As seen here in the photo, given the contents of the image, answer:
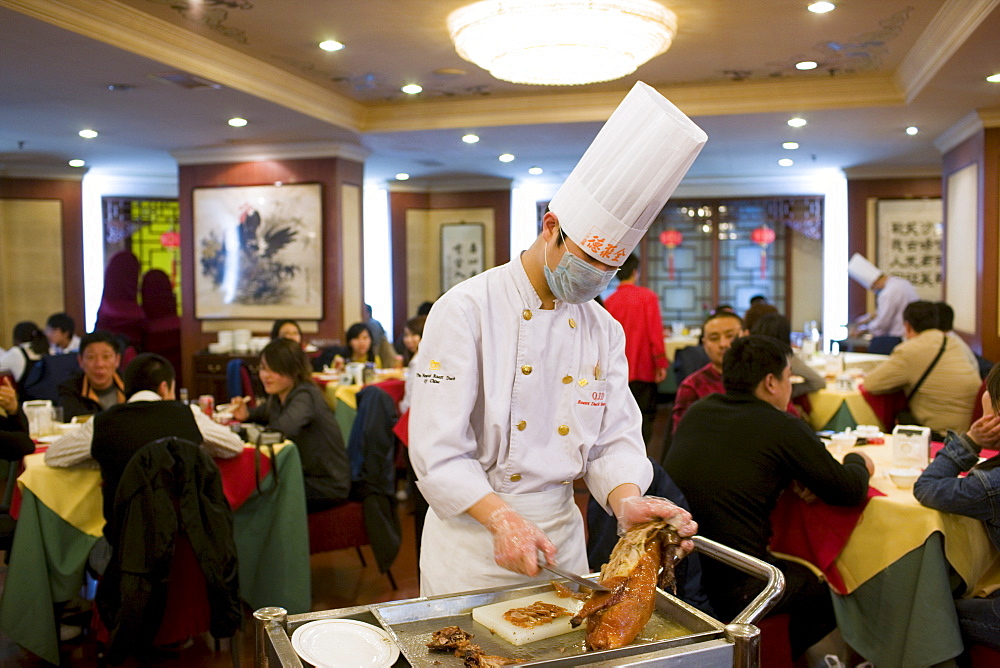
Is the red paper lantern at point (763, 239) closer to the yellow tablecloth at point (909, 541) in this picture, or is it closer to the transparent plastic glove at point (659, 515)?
the yellow tablecloth at point (909, 541)

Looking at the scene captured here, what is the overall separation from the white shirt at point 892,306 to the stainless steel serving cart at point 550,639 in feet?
28.6

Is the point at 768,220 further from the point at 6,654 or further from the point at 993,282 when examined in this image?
the point at 6,654

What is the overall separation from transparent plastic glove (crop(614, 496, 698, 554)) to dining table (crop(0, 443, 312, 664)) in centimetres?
218

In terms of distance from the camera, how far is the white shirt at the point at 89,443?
10.1 feet

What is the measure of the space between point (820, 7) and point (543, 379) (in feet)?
12.8

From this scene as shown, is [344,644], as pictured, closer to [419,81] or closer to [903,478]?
[903,478]

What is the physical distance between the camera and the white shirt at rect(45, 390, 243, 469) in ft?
10.1

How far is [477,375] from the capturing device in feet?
5.32

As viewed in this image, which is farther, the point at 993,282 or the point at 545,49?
the point at 993,282

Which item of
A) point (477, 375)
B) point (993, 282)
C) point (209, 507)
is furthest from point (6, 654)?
point (993, 282)

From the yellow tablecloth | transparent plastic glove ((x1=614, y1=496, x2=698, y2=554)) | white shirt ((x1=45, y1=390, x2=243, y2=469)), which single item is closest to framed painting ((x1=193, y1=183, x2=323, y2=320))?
white shirt ((x1=45, y1=390, x2=243, y2=469))

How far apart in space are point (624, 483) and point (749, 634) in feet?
1.47

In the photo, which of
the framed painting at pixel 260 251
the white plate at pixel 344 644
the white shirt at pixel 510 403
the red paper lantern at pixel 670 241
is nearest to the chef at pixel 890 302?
the red paper lantern at pixel 670 241

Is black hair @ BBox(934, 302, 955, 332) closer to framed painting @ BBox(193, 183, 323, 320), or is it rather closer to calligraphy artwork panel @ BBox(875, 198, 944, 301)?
framed painting @ BBox(193, 183, 323, 320)
